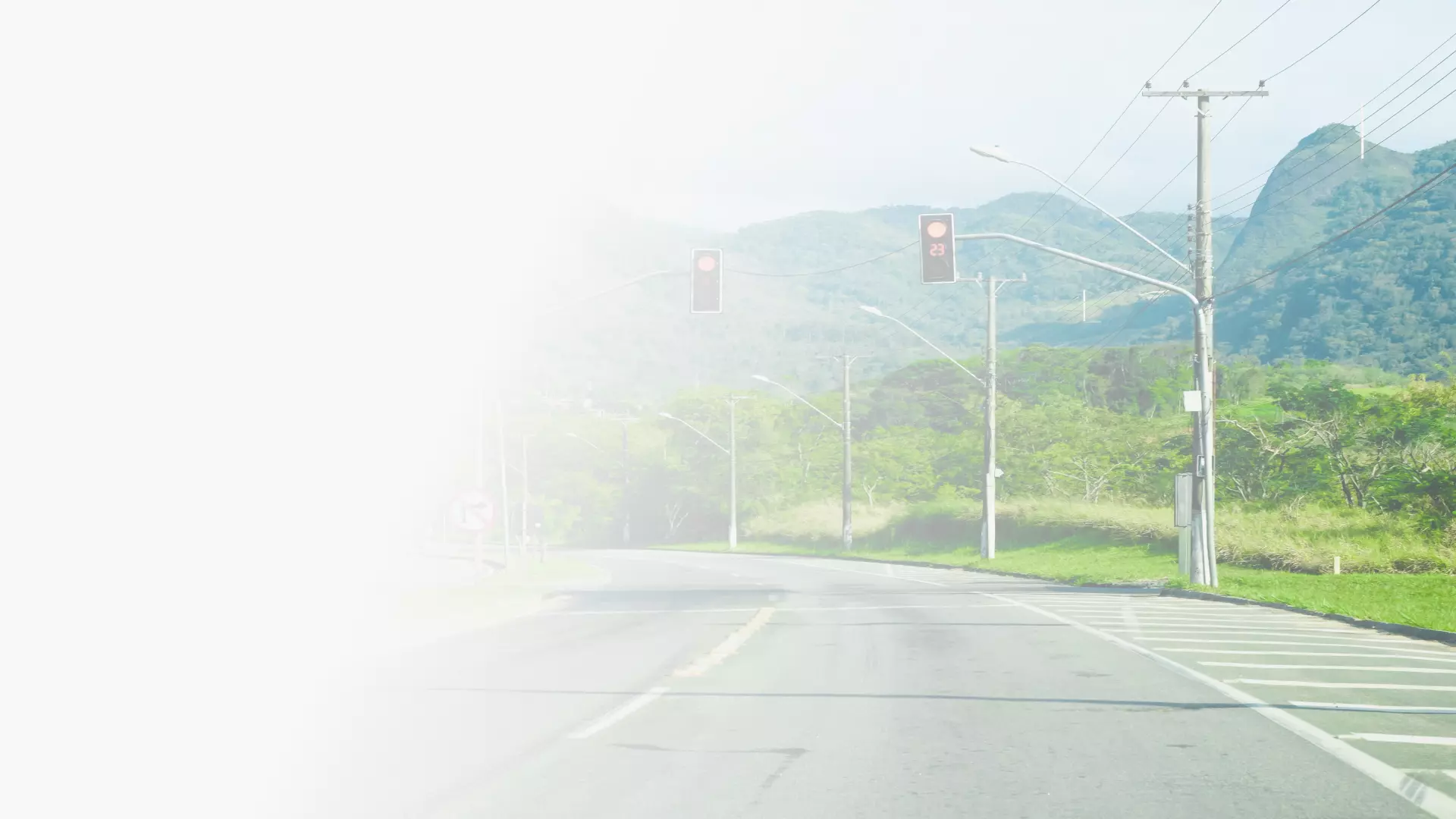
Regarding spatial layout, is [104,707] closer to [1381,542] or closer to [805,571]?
[1381,542]

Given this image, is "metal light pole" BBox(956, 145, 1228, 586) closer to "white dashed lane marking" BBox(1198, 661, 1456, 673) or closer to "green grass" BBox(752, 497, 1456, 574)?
"green grass" BBox(752, 497, 1456, 574)

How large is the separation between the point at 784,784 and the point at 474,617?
53.6ft

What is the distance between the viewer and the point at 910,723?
10.4 m

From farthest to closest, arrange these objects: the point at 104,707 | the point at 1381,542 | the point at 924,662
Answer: the point at 1381,542
the point at 924,662
the point at 104,707

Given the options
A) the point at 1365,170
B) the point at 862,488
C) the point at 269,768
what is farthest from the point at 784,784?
the point at 1365,170

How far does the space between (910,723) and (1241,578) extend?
23.8 metres

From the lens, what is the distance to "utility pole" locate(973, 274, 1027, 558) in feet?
152

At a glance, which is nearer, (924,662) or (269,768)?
(269,768)

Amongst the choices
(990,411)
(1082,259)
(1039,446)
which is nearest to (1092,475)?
(1039,446)

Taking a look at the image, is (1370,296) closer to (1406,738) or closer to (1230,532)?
(1230,532)

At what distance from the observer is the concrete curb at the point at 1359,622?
16.9 meters

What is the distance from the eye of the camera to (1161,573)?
121 feet

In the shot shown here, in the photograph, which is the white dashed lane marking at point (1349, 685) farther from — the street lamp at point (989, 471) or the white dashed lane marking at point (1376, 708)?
the street lamp at point (989, 471)

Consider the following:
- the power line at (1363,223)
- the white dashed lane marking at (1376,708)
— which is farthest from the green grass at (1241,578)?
the white dashed lane marking at (1376,708)
